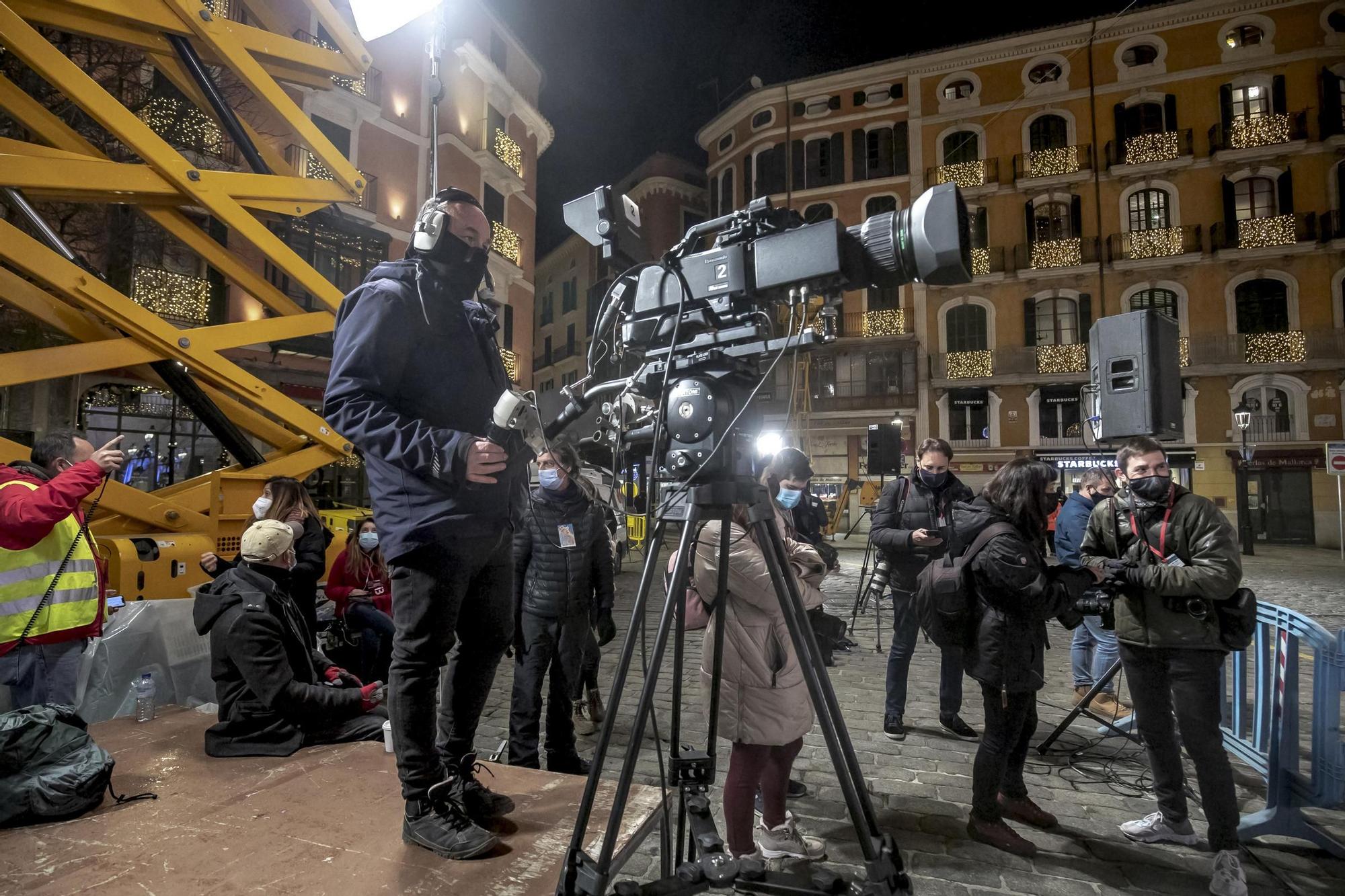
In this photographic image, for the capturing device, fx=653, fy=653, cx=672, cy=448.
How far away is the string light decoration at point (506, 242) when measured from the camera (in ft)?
67.4

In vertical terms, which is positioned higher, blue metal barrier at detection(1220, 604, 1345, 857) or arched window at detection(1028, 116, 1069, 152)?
arched window at detection(1028, 116, 1069, 152)

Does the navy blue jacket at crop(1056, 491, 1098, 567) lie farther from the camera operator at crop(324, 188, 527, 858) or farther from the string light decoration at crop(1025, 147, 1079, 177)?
A: the string light decoration at crop(1025, 147, 1079, 177)

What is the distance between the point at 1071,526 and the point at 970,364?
818 inches

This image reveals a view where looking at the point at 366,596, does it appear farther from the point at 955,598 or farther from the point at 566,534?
the point at 955,598

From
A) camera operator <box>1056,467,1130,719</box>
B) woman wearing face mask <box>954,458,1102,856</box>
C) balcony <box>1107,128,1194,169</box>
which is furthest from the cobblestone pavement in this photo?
balcony <box>1107,128,1194,169</box>

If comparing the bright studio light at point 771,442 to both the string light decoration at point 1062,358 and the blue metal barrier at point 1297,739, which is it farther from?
the string light decoration at point 1062,358

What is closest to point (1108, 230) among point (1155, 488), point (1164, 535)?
point (1155, 488)

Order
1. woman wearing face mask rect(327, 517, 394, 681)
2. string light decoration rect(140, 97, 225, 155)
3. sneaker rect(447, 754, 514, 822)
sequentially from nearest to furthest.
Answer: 1. sneaker rect(447, 754, 514, 822)
2. woman wearing face mask rect(327, 517, 394, 681)
3. string light decoration rect(140, 97, 225, 155)

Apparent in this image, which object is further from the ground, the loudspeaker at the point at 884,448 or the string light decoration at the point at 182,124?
the string light decoration at the point at 182,124

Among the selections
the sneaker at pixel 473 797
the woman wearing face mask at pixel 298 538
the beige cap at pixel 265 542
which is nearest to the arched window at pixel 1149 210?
the woman wearing face mask at pixel 298 538

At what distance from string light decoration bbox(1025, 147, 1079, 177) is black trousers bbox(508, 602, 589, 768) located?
26.9m

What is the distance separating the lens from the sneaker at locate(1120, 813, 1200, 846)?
301 cm

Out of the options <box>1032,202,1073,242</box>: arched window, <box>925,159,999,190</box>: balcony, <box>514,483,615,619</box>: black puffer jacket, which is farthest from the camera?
<box>925,159,999,190</box>: balcony

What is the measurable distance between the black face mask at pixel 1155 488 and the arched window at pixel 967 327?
23.5 m
